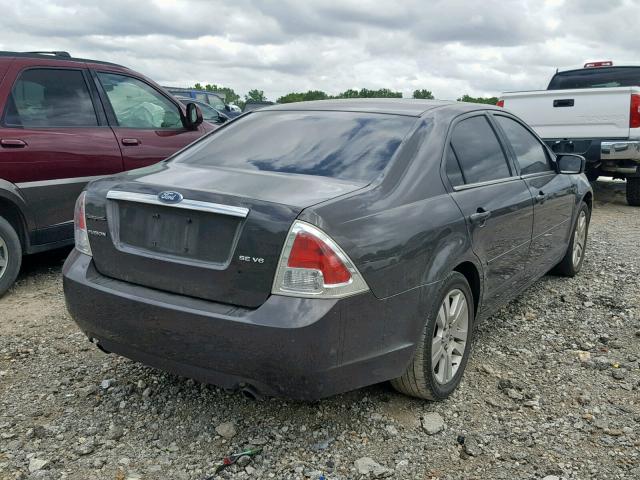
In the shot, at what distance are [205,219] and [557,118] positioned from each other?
25.1ft

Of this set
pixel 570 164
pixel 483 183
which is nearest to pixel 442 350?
pixel 483 183

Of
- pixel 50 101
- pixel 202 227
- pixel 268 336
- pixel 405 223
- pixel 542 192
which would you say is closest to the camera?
pixel 268 336

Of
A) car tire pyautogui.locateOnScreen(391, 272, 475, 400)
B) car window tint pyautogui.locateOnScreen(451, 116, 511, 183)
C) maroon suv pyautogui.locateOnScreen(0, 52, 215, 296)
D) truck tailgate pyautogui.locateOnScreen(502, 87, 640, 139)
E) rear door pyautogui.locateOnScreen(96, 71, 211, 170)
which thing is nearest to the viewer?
car tire pyautogui.locateOnScreen(391, 272, 475, 400)

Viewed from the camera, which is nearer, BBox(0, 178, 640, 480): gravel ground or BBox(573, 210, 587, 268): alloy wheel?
BBox(0, 178, 640, 480): gravel ground

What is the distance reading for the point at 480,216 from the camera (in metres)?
3.50

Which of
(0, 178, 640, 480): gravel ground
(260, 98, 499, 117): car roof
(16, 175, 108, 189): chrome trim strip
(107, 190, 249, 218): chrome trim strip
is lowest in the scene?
(0, 178, 640, 480): gravel ground

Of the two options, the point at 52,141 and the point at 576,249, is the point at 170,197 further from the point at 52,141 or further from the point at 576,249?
the point at 576,249

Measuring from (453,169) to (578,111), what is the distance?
20.9ft

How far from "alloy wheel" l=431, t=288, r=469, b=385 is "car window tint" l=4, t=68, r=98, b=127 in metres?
3.58

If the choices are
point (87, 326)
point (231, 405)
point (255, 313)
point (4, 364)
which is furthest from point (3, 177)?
point (255, 313)

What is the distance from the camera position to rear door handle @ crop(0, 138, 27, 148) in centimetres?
476

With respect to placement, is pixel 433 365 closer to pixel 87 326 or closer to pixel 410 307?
pixel 410 307

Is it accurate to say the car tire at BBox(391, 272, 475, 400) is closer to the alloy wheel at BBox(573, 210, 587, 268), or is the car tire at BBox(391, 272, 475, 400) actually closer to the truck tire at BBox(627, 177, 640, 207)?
the alloy wheel at BBox(573, 210, 587, 268)

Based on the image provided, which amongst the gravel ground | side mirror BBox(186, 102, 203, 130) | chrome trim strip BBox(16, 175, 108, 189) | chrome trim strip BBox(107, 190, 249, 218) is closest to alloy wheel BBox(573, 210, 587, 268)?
the gravel ground
